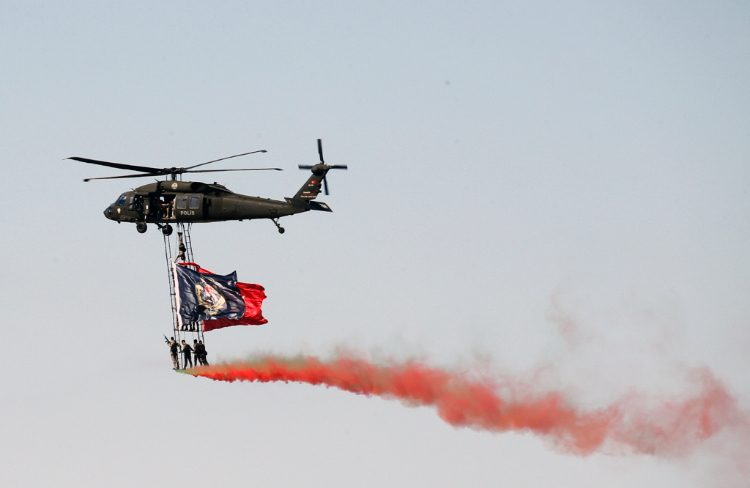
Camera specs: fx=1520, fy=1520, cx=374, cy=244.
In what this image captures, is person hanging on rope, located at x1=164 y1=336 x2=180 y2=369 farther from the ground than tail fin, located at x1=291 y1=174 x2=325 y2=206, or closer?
closer

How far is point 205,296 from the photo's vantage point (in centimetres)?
9694

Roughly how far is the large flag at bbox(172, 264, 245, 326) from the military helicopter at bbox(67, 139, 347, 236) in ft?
10.8

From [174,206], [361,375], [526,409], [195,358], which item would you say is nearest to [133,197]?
[174,206]

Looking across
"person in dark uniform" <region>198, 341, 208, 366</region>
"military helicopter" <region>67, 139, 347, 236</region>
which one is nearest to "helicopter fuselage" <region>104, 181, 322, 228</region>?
"military helicopter" <region>67, 139, 347, 236</region>

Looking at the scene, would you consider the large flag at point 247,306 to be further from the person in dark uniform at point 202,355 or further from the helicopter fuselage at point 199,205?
the helicopter fuselage at point 199,205

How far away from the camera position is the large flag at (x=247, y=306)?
97.4m

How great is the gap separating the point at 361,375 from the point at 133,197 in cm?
1907

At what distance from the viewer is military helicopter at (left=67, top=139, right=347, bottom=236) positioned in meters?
94.2

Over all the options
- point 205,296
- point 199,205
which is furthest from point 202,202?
point 205,296

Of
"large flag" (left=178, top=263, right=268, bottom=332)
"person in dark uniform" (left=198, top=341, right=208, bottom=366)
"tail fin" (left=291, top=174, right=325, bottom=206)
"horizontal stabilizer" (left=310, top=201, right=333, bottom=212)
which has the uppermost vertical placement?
"tail fin" (left=291, top=174, right=325, bottom=206)

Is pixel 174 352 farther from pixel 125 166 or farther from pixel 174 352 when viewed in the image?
pixel 125 166

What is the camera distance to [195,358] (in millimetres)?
94875

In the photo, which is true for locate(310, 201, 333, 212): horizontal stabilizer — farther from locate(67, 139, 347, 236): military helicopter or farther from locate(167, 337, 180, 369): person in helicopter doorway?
locate(167, 337, 180, 369): person in helicopter doorway

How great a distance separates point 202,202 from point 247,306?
7.50 meters
